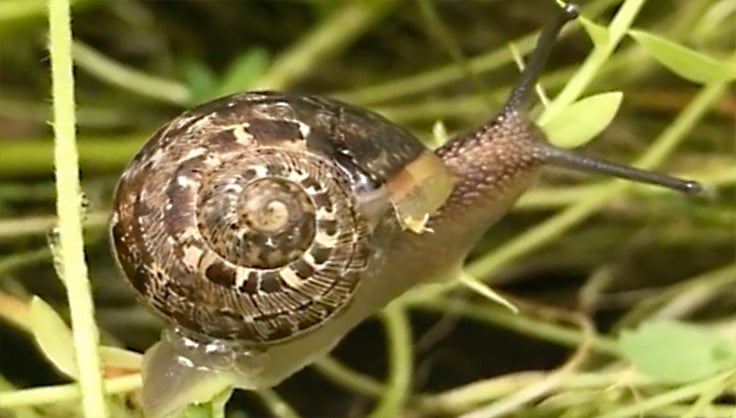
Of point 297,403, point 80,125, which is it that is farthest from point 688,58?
point 80,125

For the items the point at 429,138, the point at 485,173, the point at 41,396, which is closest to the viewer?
the point at 41,396

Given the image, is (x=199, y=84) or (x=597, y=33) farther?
(x=199, y=84)

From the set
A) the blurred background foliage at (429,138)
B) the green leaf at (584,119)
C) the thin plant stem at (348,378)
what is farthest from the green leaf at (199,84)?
the green leaf at (584,119)

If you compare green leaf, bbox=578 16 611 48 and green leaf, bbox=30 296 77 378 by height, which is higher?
green leaf, bbox=578 16 611 48

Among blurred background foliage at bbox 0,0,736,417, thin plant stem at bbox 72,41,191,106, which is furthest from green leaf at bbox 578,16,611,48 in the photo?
thin plant stem at bbox 72,41,191,106

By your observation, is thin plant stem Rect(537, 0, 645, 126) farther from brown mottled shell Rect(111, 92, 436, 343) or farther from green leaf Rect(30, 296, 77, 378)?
green leaf Rect(30, 296, 77, 378)

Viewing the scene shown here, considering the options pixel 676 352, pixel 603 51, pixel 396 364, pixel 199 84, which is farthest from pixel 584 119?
pixel 199 84

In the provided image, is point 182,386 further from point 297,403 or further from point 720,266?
point 720,266

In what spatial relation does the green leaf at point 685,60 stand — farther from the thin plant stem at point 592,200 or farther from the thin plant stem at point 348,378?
the thin plant stem at point 348,378

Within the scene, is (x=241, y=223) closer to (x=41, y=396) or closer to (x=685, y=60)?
(x=41, y=396)
